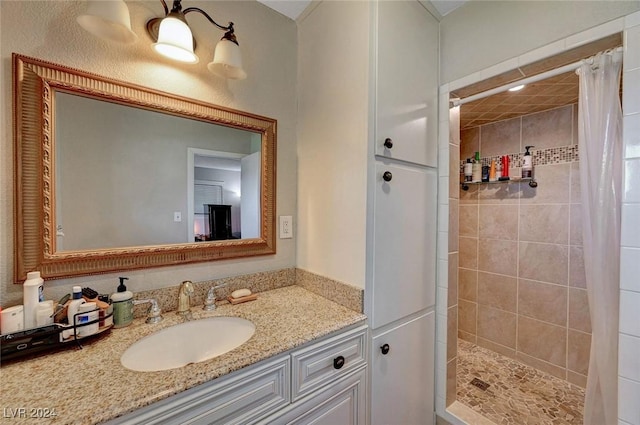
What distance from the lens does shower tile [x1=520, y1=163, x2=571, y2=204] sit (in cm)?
181

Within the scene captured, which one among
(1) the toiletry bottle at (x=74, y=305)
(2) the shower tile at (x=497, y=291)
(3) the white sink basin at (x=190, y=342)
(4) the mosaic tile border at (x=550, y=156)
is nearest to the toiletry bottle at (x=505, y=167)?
(4) the mosaic tile border at (x=550, y=156)

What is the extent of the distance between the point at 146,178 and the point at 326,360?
3.31ft

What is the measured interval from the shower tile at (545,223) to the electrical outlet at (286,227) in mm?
1812

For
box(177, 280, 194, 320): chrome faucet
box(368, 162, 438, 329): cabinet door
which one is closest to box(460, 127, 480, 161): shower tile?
box(368, 162, 438, 329): cabinet door

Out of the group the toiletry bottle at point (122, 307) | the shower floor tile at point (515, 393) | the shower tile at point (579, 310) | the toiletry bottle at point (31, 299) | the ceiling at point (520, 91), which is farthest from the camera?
the shower tile at point (579, 310)

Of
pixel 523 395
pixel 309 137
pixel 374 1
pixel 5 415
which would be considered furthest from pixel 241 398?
pixel 523 395

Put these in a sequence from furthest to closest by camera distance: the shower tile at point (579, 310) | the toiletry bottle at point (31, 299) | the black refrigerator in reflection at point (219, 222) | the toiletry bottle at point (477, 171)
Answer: the toiletry bottle at point (477, 171)
the shower tile at point (579, 310)
the black refrigerator in reflection at point (219, 222)
the toiletry bottle at point (31, 299)

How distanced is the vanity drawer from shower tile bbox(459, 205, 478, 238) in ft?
5.64

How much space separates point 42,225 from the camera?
2.85 ft

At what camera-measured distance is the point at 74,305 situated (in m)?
0.81

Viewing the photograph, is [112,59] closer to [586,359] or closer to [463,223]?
[463,223]

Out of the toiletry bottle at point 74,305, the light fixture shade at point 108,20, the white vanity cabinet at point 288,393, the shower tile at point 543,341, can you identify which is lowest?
the shower tile at point 543,341

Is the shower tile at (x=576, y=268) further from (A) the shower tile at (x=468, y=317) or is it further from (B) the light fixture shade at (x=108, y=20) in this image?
(B) the light fixture shade at (x=108, y=20)

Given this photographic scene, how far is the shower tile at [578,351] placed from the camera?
1.75 meters
